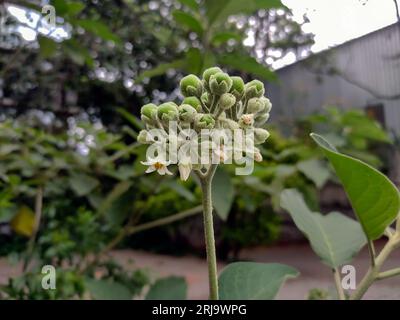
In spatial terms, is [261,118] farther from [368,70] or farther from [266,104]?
[368,70]

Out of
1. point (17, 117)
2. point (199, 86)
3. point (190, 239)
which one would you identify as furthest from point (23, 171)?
point (190, 239)

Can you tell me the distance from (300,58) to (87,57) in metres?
0.26

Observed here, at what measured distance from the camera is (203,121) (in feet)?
0.54

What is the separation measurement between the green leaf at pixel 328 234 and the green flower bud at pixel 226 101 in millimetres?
116

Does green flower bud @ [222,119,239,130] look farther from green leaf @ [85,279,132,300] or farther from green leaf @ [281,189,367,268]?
green leaf @ [85,279,132,300]

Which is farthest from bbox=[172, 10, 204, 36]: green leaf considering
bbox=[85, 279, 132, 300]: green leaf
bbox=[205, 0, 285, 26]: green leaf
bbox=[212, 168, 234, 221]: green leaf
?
bbox=[85, 279, 132, 300]: green leaf

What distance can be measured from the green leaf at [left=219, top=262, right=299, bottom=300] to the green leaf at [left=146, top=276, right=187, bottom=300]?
12 centimetres

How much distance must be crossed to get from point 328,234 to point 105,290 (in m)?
0.26

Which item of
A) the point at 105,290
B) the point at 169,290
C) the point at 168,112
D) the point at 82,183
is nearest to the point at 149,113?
the point at 168,112

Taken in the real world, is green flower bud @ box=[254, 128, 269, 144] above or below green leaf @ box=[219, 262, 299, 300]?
above

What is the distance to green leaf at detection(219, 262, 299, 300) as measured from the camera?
244 mm

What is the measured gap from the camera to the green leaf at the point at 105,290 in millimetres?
443
